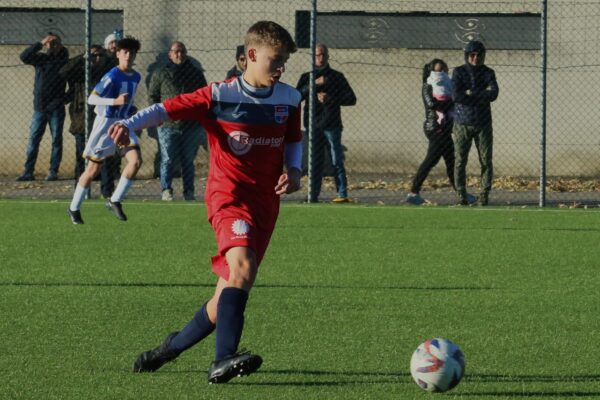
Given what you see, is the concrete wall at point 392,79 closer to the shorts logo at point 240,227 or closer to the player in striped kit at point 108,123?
the player in striped kit at point 108,123

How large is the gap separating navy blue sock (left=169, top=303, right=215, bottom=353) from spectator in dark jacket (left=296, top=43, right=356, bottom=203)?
10.9 meters

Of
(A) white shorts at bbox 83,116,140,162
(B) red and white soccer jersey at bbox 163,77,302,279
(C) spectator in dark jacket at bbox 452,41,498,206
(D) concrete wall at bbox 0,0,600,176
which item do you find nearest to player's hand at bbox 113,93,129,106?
(A) white shorts at bbox 83,116,140,162

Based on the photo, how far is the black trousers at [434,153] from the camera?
17578mm

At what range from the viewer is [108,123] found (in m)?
15.0

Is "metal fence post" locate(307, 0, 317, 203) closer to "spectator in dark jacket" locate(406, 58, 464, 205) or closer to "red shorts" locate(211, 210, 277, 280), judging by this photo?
"spectator in dark jacket" locate(406, 58, 464, 205)

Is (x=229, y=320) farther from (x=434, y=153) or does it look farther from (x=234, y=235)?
(x=434, y=153)

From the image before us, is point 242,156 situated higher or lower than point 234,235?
higher

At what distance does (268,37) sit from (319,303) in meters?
3.12

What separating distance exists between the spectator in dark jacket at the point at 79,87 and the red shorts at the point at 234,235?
36.6ft

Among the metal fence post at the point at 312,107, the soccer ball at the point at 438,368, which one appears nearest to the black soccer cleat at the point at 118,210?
the metal fence post at the point at 312,107

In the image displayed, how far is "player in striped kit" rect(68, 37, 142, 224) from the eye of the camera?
47.8 ft

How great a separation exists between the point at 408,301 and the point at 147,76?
39.0 ft

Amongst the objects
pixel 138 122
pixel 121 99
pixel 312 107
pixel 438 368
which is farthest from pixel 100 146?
A: pixel 438 368

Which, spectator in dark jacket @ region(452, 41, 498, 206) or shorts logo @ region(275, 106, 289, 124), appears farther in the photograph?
spectator in dark jacket @ region(452, 41, 498, 206)
